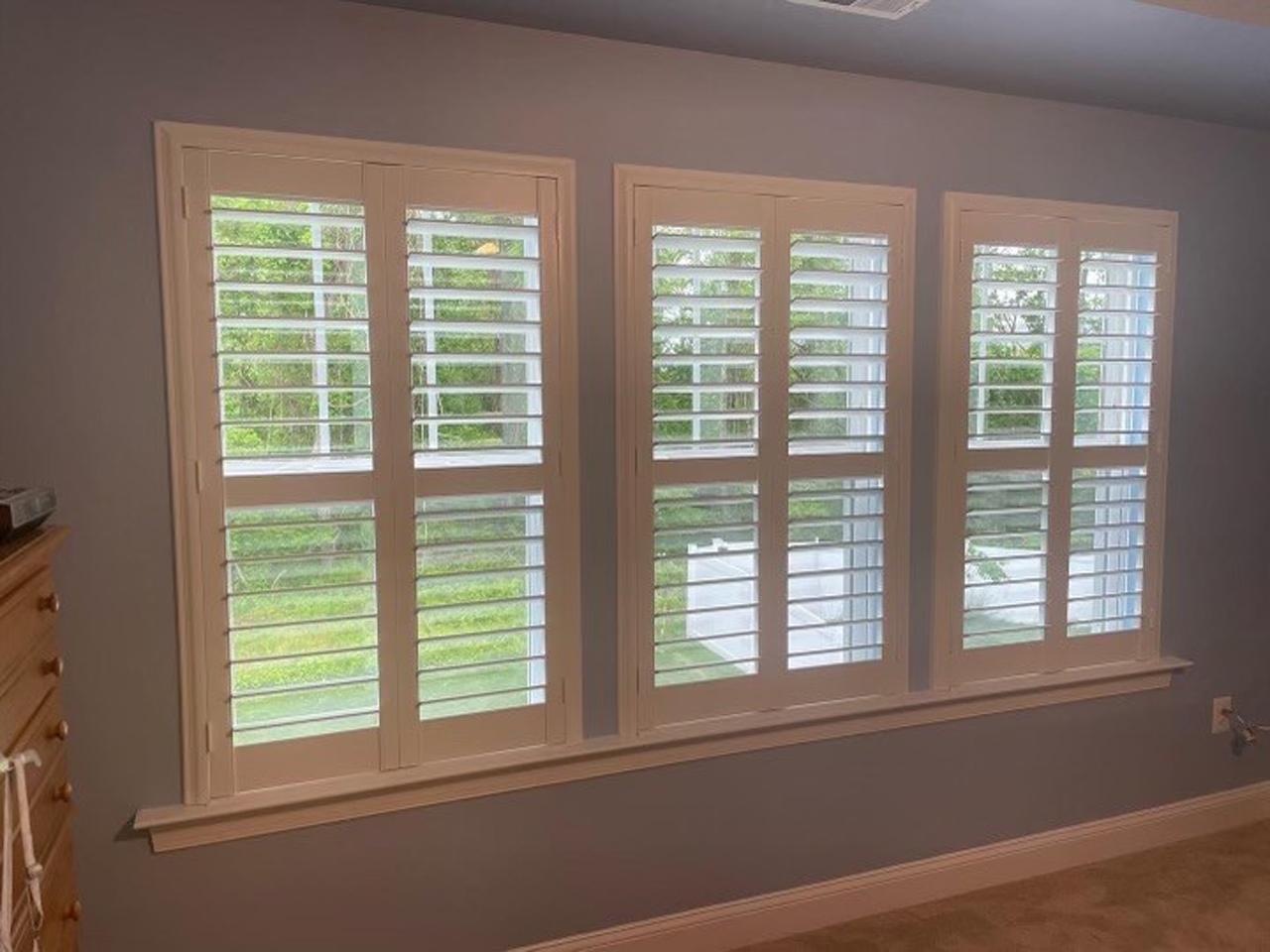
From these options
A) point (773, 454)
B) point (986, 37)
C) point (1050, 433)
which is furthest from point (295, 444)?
point (1050, 433)

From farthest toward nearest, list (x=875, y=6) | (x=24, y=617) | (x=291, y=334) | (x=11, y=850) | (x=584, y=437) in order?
(x=584, y=437) → (x=291, y=334) → (x=875, y=6) → (x=24, y=617) → (x=11, y=850)

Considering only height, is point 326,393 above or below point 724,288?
below

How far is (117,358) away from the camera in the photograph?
1748 mm

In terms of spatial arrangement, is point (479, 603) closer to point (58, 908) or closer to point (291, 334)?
point (291, 334)

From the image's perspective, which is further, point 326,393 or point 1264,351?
point 1264,351

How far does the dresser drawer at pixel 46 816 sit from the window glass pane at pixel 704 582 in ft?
4.12

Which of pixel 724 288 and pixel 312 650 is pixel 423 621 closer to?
pixel 312 650

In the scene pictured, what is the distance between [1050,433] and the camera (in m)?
2.54

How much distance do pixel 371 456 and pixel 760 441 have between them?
0.97 m

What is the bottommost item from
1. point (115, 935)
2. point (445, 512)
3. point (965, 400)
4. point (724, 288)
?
point (115, 935)

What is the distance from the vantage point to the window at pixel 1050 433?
245cm

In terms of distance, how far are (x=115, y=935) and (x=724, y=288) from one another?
6.52ft

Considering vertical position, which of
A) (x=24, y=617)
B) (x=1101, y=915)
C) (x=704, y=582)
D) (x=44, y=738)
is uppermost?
(x=24, y=617)

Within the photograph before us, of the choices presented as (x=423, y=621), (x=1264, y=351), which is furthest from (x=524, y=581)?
(x=1264, y=351)
